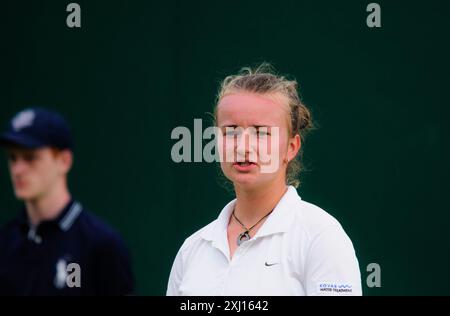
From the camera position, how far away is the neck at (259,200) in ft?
7.60

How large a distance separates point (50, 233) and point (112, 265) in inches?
5.5

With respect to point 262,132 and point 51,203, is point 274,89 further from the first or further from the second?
point 51,203

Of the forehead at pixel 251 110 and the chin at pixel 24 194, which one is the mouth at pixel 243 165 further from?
the chin at pixel 24 194

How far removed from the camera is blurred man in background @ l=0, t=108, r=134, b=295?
1.55 meters

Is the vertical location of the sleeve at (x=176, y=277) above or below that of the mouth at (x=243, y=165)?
below

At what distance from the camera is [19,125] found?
5.24ft

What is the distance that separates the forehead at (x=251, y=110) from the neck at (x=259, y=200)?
0.64 feet

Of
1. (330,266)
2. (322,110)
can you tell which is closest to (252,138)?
(330,266)

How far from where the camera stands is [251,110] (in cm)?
220

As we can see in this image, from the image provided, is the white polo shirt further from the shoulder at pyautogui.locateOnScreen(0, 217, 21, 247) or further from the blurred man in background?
the shoulder at pyautogui.locateOnScreen(0, 217, 21, 247)

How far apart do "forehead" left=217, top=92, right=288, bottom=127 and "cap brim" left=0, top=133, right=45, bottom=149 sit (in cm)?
74

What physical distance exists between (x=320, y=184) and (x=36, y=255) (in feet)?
9.13

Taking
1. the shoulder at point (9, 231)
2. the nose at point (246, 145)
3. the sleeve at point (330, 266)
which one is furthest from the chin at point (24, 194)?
the sleeve at point (330, 266)

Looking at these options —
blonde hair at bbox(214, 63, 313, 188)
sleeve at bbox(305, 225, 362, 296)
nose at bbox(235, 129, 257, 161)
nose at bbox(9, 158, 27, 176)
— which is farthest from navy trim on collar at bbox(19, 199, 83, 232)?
blonde hair at bbox(214, 63, 313, 188)
